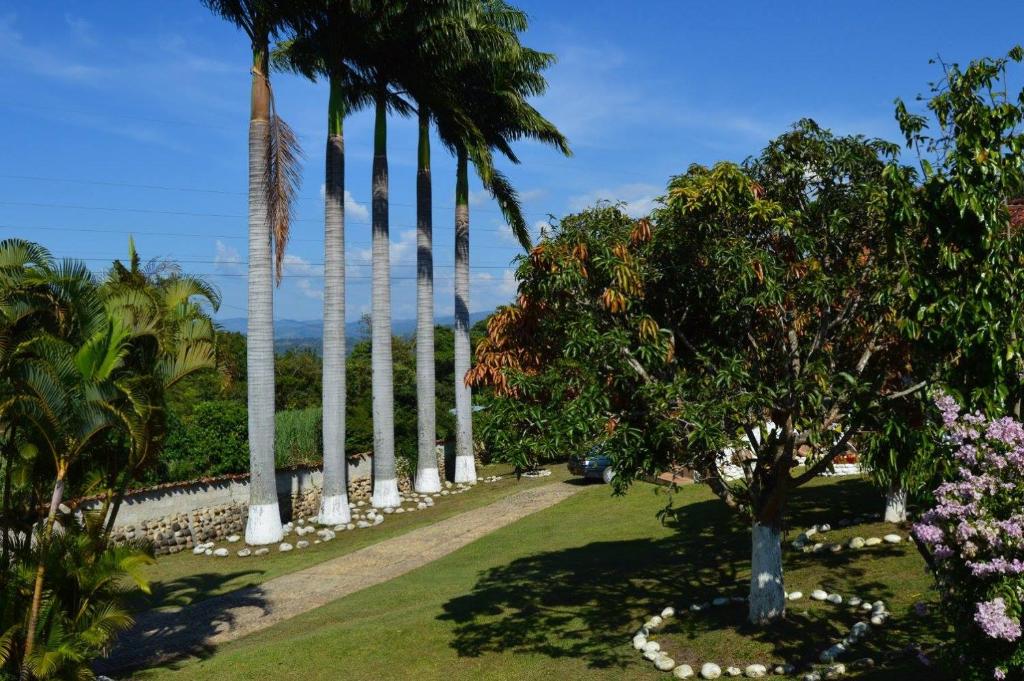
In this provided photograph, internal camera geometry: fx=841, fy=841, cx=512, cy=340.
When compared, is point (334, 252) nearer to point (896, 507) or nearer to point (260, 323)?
point (260, 323)

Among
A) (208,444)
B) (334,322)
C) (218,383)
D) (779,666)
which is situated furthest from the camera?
(218,383)

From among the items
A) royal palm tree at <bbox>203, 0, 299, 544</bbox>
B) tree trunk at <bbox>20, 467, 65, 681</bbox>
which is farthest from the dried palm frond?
tree trunk at <bbox>20, 467, 65, 681</bbox>

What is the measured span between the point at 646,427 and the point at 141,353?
7004 mm

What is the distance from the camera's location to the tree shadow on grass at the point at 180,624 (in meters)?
12.9

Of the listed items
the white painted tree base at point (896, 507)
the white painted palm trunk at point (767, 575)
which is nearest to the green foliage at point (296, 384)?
the white painted tree base at point (896, 507)

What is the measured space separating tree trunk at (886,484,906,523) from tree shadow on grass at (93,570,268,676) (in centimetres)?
1169

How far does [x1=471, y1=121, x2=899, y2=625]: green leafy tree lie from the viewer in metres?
9.68

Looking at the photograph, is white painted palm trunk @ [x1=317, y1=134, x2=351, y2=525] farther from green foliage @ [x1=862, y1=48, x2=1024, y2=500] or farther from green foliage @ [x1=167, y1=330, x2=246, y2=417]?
green foliage @ [x1=862, y1=48, x2=1024, y2=500]

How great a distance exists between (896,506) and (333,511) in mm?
14766

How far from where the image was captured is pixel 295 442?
28.3 meters

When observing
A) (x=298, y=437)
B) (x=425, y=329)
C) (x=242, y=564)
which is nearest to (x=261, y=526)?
(x=242, y=564)

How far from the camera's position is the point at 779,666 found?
9.91 m

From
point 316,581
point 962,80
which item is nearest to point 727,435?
point 962,80

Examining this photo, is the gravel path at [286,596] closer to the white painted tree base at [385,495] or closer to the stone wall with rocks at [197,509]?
the white painted tree base at [385,495]
